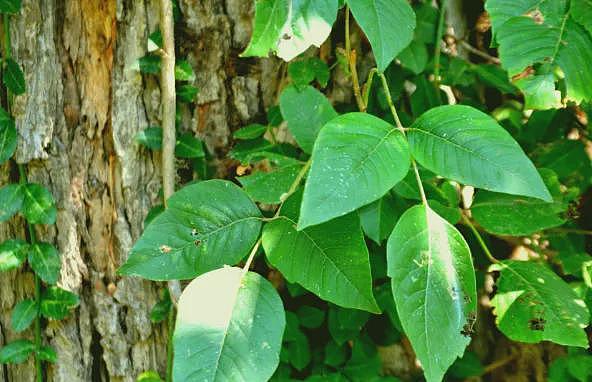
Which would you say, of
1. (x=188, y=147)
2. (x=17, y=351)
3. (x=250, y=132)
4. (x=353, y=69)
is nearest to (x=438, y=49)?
(x=353, y=69)

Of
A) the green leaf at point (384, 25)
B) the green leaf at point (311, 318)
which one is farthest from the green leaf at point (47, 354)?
the green leaf at point (384, 25)

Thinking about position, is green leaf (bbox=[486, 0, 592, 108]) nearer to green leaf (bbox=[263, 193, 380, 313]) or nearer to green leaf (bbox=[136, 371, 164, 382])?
green leaf (bbox=[263, 193, 380, 313])

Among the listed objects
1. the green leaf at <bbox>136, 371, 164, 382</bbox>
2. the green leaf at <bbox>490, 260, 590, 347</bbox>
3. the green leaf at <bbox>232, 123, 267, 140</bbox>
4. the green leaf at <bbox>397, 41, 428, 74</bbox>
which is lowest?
the green leaf at <bbox>136, 371, 164, 382</bbox>

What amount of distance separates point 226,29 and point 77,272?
1.87ft

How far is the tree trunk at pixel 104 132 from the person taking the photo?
1.24 metres

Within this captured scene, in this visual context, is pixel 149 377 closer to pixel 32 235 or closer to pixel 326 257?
pixel 32 235

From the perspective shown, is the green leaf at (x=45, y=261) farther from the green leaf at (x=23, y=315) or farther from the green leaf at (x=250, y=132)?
the green leaf at (x=250, y=132)

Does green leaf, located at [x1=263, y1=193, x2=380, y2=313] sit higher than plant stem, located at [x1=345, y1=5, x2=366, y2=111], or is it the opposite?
plant stem, located at [x1=345, y1=5, x2=366, y2=111]

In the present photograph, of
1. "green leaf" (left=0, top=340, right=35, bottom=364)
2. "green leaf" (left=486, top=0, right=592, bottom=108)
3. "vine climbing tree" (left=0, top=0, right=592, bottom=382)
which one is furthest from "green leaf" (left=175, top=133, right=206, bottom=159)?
"green leaf" (left=486, top=0, right=592, bottom=108)

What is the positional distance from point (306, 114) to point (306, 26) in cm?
21

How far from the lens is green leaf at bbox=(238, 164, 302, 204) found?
3.19ft

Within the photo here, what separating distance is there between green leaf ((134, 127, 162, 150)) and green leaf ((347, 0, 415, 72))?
1.83 ft

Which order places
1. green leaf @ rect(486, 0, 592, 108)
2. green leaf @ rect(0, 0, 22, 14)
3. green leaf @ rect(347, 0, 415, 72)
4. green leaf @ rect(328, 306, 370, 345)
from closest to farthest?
green leaf @ rect(347, 0, 415, 72) < green leaf @ rect(486, 0, 592, 108) < green leaf @ rect(0, 0, 22, 14) < green leaf @ rect(328, 306, 370, 345)

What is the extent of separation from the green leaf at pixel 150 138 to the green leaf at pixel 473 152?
0.57 metres
